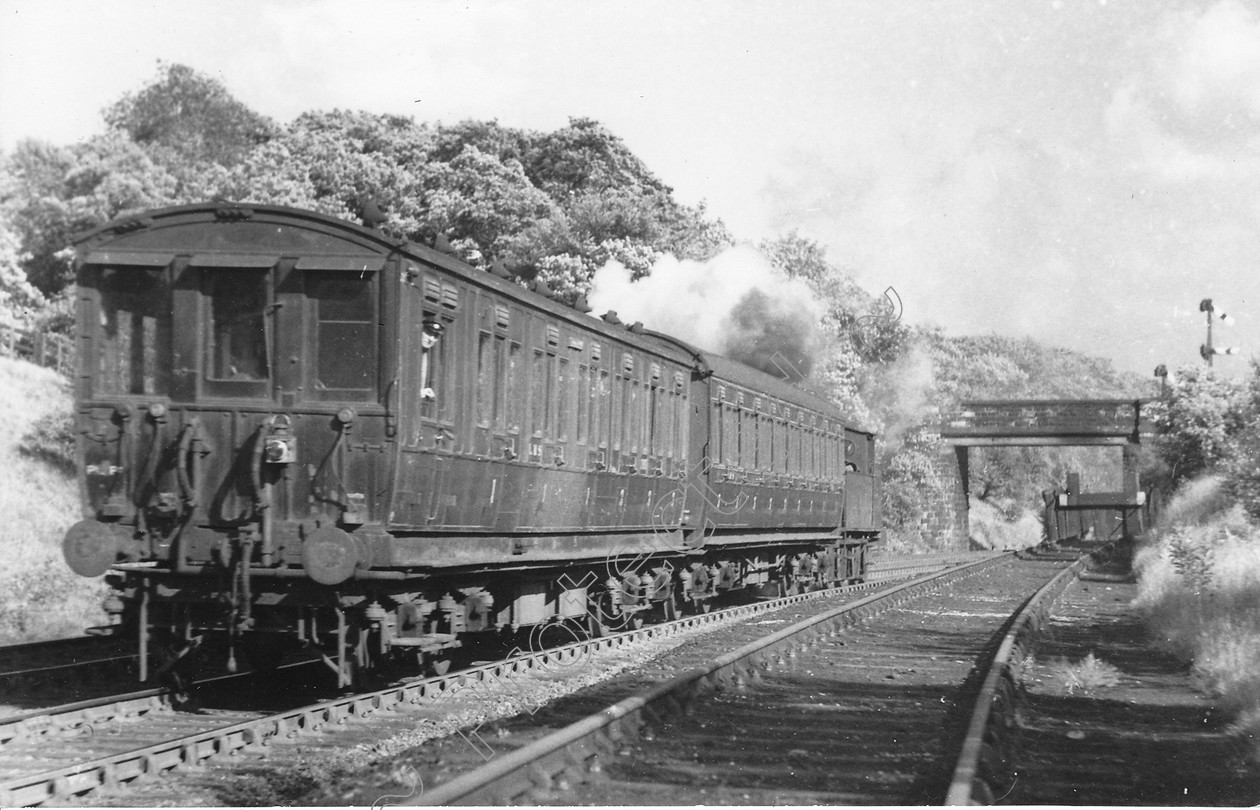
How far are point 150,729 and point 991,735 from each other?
19.0 feet

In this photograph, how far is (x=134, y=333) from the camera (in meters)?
9.98

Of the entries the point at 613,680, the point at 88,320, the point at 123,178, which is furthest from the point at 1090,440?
the point at 88,320

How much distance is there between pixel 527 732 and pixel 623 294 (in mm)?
26161

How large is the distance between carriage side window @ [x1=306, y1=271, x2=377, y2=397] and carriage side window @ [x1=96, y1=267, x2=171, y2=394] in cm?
Answer: 116

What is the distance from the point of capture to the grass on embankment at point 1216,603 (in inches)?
459

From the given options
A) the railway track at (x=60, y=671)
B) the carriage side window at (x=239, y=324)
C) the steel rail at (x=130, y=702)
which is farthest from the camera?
the railway track at (x=60, y=671)

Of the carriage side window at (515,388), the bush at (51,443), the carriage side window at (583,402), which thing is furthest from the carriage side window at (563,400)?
the bush at (51,443)

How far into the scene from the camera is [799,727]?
32.7 feet

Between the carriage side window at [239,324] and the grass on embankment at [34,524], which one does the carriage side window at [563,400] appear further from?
the grass on embankment at [34,524]

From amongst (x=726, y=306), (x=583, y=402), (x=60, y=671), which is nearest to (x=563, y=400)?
(x=583, y=402)

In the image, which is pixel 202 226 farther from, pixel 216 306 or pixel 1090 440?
pixel 1090 440

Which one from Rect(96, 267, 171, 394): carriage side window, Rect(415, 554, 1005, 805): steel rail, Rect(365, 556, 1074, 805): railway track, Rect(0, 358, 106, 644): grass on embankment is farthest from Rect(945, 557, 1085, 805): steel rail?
Rect(0, 358, 106, 644): grass on embankment

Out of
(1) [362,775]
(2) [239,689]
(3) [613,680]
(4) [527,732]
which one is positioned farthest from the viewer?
(3) [613,680]

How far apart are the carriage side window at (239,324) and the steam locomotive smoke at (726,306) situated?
2087 cm
